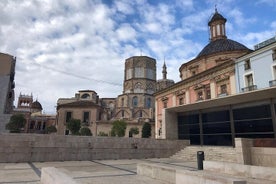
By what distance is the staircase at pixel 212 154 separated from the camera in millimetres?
17386

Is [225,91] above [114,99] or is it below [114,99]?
below

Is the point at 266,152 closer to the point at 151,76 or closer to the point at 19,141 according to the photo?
the point at 19,141

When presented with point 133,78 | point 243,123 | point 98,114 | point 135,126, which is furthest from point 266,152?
point 133,78

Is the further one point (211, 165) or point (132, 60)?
point (132, 60)

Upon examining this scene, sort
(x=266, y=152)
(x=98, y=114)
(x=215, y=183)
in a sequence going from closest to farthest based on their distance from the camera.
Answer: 1. (x=215, y=183)
2. (x=266, y=152)
3. (x=98, y=114)

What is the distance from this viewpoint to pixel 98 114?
5959 centimetres

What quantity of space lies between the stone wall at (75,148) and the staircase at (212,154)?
42.2 inches

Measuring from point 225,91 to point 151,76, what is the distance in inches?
1864

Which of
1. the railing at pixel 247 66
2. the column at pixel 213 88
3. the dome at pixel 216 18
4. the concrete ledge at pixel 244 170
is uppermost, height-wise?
the dome at pixel 216 18

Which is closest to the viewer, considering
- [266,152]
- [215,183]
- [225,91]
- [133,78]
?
[215,183]

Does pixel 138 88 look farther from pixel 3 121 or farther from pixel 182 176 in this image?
pixel 182 176

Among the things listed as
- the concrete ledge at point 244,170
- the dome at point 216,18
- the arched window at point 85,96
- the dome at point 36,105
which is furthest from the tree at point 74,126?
the dome at point 36,105

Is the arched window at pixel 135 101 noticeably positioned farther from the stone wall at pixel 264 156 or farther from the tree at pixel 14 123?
the stone wall at pixel 264 156

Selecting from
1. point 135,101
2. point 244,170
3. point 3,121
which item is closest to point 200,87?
point 244,170
